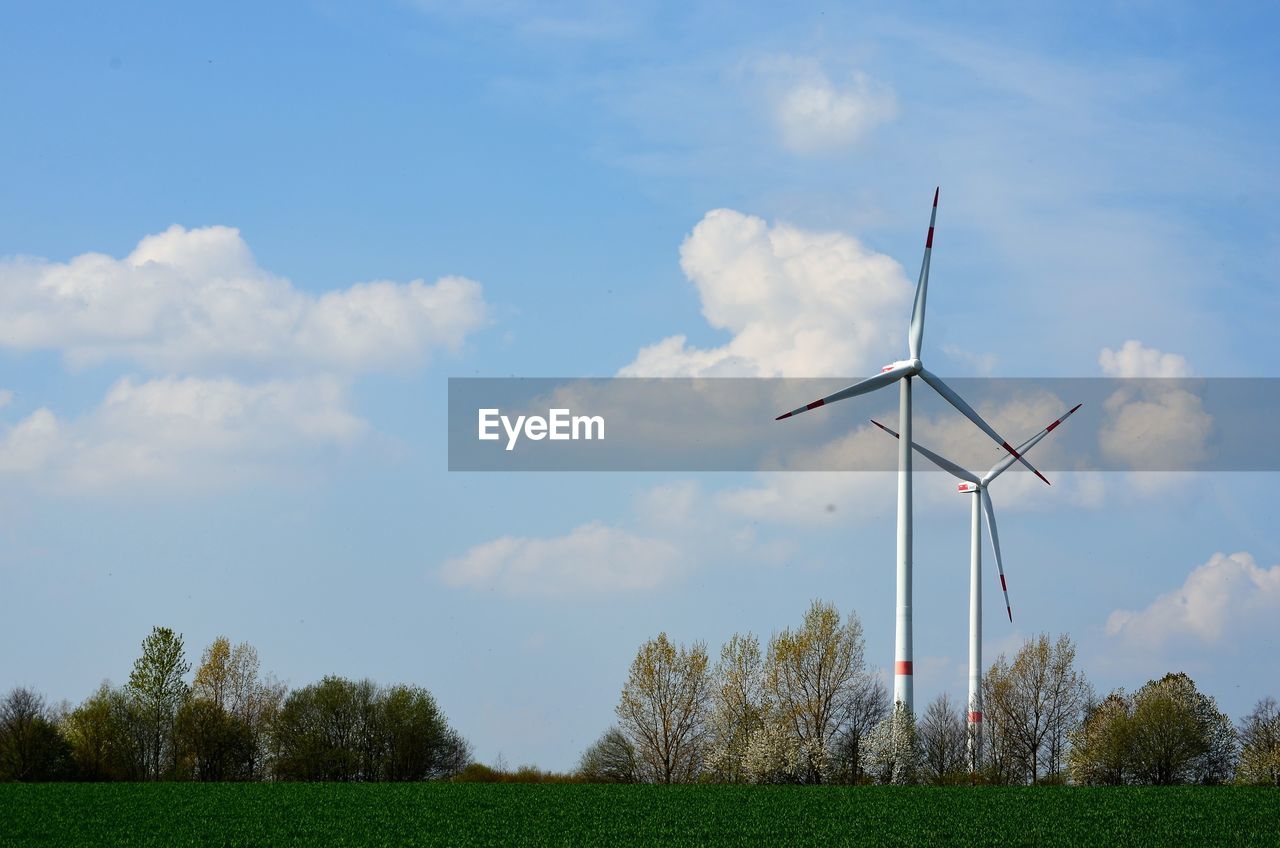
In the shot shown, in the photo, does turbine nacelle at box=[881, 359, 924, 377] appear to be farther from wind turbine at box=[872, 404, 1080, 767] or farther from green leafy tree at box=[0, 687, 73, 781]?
green leafy tree at box=[0, 687, 73, 781]

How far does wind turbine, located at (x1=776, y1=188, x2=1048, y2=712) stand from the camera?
237 ft

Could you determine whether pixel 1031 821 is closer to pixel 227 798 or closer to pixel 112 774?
pixel 227 798

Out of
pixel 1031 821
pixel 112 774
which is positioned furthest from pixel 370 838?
pixel 112 774

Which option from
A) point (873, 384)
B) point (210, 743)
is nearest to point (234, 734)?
point (210, 743)

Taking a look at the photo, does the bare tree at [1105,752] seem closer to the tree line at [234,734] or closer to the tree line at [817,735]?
the tree line at [817,735]

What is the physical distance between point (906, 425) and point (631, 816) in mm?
34183

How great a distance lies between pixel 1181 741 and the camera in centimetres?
8881

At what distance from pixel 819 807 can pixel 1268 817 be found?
1575cm

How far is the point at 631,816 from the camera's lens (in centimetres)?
4925

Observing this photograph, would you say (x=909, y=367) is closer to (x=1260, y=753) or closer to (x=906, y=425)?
(x=906, y=425)

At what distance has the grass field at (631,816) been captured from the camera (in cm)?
4319

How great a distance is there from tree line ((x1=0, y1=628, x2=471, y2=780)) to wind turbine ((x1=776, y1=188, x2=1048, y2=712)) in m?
34.5

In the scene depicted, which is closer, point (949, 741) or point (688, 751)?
point (688, 751)

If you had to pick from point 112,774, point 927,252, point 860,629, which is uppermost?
point 927,252
